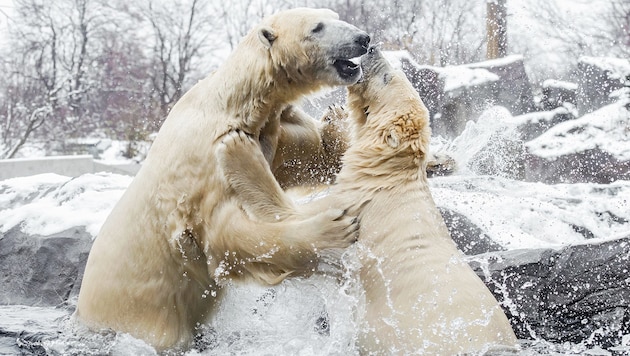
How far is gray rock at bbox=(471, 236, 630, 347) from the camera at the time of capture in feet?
11.5

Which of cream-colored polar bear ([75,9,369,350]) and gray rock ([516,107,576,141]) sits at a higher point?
cream-colored polar bear ([75,9,369,350])

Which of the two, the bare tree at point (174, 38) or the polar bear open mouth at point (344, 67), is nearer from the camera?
the polar bear open mouth at point (344, 67)

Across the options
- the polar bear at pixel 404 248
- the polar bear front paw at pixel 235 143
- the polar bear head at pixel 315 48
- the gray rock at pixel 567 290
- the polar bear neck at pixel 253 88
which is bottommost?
the gray rock at pixel 567 290

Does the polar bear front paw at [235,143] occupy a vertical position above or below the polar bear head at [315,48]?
below

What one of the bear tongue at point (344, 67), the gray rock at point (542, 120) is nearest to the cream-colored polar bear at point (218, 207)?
the bear tongue at point (344, 67)

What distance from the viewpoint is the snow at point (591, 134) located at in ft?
32.7

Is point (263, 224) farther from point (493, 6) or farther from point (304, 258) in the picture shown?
point (493, 6)

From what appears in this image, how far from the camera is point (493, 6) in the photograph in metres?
13.8

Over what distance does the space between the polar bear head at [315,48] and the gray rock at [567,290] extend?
4.56 feet

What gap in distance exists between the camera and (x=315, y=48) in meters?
2.85

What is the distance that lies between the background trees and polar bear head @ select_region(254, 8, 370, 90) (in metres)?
15.1

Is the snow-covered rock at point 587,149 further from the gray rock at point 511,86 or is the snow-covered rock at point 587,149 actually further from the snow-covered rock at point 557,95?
the gray rock at point 511,86

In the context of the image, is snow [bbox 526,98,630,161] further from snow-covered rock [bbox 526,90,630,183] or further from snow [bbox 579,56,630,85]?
snow [bbox 579,56,630,85]

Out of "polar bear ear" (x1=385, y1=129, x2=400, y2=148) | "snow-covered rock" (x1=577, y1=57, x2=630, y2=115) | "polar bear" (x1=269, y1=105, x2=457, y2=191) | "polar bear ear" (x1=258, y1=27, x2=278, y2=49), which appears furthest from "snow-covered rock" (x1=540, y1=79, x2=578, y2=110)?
"polar bear ear" (x1=258, y1=27, x2=278, y2=49)
